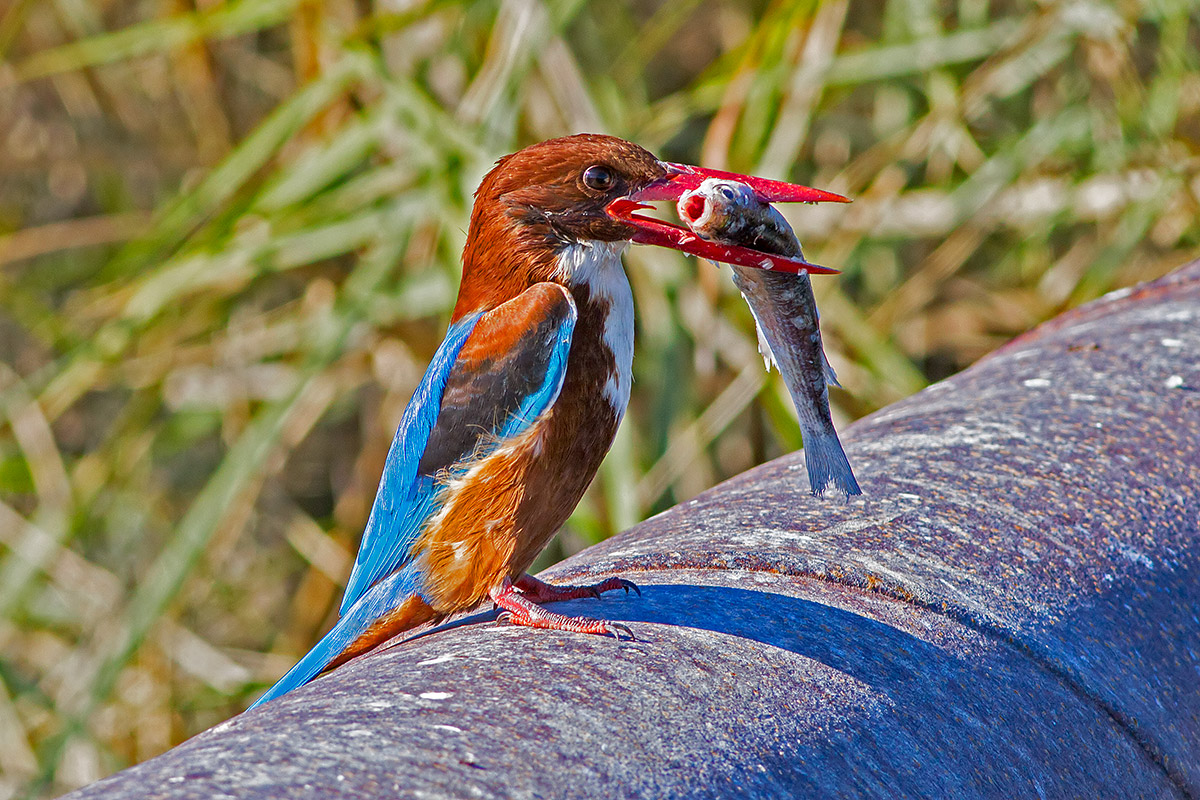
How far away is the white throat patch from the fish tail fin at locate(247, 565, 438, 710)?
1.18ft

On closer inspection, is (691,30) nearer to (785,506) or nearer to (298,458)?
(298,458)

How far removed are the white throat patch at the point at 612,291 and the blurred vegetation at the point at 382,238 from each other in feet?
3.62

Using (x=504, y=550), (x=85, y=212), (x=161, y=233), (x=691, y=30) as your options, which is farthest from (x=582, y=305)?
(x=85, y=212)

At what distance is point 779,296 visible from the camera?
1498 millimetres

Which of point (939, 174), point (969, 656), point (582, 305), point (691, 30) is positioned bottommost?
point (969, 656)

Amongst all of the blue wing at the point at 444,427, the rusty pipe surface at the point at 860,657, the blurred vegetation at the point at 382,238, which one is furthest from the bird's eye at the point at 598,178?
the blurred vegetation at the point at 382,238

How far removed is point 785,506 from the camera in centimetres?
152

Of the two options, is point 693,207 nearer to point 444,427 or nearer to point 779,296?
point 779,296

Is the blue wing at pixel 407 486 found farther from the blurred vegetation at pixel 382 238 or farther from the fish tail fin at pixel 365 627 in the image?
the blurred vegetation at pixel 382 238

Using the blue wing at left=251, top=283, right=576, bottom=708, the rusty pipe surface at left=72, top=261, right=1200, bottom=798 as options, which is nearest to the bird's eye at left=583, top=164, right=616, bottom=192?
the blue wing at left=251, top=283, right=576, bottom=708

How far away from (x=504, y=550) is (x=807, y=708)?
632mm

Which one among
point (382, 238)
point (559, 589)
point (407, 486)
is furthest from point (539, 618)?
point (382, 238)

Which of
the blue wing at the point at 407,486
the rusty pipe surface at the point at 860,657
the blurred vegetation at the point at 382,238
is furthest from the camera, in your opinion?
the blurred vegetation at the point at 382,238

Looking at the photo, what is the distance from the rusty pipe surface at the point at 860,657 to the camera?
3.00ft
